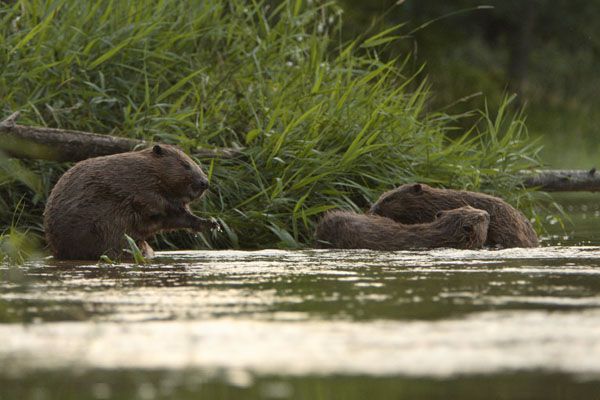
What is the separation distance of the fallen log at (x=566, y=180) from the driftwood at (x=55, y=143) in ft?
10.7

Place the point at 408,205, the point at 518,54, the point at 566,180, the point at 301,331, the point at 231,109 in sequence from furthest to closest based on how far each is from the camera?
the point at 518,54 < the point at 566,180 < the point at 231,109 < the point at 408,205 < the point at 301,331

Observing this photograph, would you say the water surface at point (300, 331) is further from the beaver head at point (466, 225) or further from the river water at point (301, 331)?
the beaver head at point (466, 225)

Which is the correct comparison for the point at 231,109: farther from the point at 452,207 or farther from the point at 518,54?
the point at 518,54

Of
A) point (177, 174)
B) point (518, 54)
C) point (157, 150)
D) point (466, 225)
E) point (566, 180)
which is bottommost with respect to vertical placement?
point (518, 54)

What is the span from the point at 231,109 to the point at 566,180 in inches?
105

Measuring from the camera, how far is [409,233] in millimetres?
7668

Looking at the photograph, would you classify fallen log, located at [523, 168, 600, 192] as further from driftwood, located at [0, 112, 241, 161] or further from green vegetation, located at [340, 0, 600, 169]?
green vegetation, located at [340, 0, 600, 169]

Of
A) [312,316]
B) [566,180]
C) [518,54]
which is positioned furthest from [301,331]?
[518,54]

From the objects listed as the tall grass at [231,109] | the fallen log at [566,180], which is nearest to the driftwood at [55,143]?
the tall grass at [231,109]

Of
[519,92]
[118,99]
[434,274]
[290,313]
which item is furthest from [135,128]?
[519,92]

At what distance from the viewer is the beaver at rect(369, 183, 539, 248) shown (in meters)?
7.92

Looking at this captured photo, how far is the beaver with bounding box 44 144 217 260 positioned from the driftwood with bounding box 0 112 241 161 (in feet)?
1.67

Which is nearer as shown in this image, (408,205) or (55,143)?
(55,143)

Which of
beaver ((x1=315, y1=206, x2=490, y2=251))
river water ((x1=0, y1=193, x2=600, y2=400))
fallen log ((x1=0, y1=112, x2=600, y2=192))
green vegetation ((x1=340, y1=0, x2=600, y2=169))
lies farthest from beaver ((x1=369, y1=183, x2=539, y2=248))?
green vegetation ((x1=340, y1=0, x2=600, y2=169))
